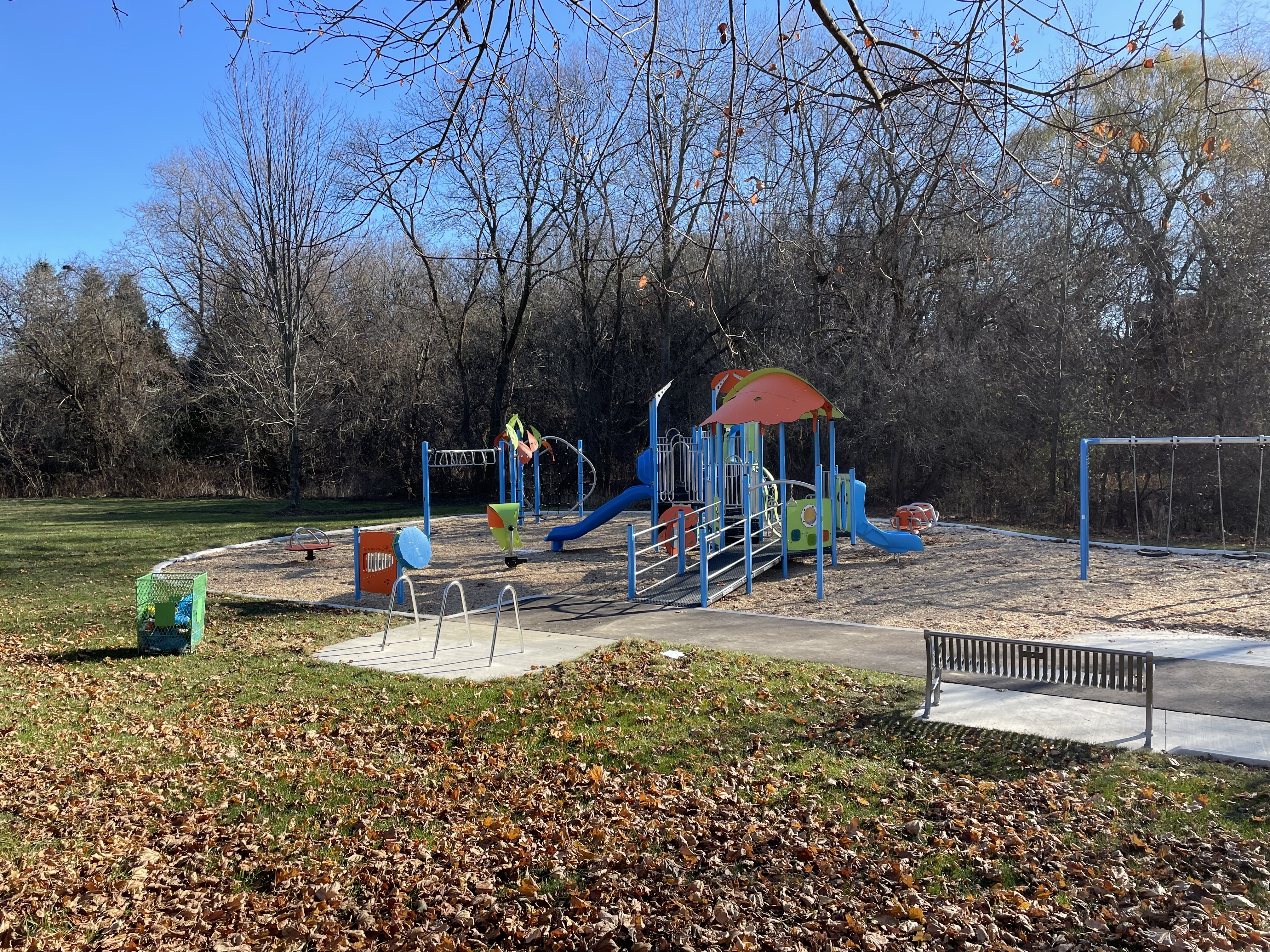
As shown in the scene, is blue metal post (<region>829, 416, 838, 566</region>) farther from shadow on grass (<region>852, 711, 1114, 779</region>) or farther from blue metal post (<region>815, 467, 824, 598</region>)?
shadow on grass (<region>852, 711, 1114, 779</region>)

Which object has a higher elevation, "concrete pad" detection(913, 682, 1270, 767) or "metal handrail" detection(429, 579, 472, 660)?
"metal handrail" detection(429, 579, 472, 660)

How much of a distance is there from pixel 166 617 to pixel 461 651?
112 inches

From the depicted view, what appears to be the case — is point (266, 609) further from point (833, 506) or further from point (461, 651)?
point (833, 506)

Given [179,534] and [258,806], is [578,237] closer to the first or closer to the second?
[179,534]

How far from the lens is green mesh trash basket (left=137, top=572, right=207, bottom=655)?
26.6ft

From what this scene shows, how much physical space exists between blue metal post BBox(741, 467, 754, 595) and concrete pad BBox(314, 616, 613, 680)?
318 cm

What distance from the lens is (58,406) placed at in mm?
30938

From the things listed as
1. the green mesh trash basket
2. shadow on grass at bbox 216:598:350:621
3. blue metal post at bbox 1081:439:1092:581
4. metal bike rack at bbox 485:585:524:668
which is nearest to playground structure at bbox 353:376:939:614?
shadow on grass at bbox 216:598:350:621

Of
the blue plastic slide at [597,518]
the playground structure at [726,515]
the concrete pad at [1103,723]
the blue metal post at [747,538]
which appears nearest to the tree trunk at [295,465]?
the playground structure at [726,515]

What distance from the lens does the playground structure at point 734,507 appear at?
11180 millimetres

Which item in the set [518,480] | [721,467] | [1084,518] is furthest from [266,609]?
[1084,518]

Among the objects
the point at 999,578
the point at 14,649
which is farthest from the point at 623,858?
the point at 999,578

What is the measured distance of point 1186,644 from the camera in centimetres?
764

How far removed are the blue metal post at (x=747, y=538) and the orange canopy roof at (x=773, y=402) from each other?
0.93 meters
